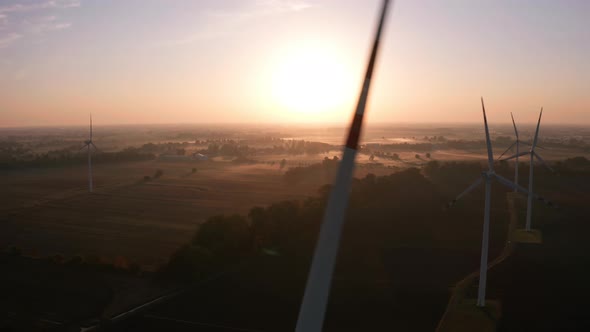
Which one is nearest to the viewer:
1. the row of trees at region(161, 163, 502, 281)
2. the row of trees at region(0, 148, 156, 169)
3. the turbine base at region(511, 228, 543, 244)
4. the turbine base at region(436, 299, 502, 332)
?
the turbine base at region(436, 299, 502, 332)

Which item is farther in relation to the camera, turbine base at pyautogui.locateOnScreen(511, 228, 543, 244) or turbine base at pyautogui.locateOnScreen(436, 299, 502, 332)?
turbine base at pyautogui.locateOnScreen(511, 228, 543, 244)

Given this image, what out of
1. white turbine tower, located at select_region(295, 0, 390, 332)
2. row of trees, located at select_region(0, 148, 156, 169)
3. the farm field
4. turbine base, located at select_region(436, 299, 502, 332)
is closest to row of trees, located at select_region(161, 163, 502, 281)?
the farm field

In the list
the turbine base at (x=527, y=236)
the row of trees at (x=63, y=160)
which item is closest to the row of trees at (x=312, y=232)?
the turbine base at (x=527, y=236)

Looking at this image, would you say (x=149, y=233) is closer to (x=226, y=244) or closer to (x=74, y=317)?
(x=226, y=244)

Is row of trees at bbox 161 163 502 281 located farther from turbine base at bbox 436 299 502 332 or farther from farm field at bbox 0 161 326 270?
turbine base at bbox 436 299 502 332

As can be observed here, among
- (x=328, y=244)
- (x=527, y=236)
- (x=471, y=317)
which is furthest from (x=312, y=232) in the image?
(x=328, y=244)

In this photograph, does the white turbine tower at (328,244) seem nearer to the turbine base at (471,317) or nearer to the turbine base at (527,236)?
the turbine base at (471,317)

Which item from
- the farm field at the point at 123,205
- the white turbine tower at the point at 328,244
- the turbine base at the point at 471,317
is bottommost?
the farm field at the point at 123,205

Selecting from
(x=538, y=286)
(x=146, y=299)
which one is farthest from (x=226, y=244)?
(x=538, y=286)

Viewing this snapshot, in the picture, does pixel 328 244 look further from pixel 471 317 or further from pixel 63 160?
pixel 63 160

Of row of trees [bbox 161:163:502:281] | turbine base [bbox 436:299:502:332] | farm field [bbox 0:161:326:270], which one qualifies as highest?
row of trees [bbox 161:163:502:281]

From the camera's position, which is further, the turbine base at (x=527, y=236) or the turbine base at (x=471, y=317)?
the turbine base at (x=527, y=236)
